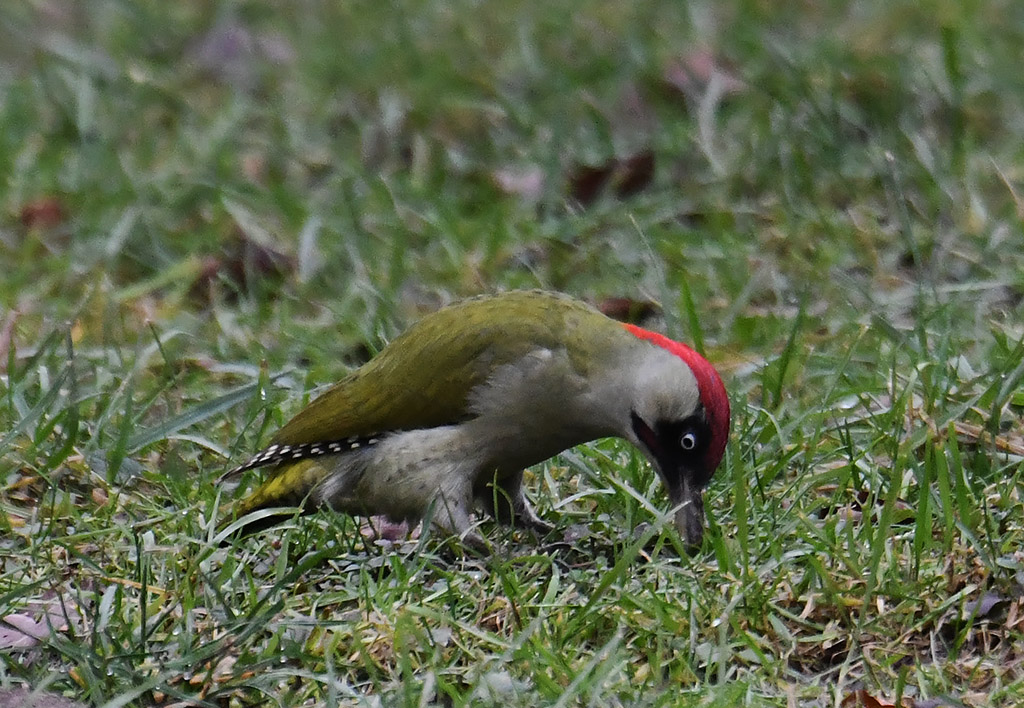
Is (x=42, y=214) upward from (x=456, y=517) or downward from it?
upward

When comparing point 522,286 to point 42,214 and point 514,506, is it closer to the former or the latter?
point 514,506

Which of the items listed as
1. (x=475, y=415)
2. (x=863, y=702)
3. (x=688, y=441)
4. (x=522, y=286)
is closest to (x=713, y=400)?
(x=688, y=441)

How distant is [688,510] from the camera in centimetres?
401

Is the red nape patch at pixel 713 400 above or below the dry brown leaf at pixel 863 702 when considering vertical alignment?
above

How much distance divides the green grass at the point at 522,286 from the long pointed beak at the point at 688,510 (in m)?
0.08

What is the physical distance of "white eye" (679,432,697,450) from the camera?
4.00 m

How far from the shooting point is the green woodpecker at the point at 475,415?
419cm

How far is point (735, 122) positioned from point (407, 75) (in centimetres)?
161

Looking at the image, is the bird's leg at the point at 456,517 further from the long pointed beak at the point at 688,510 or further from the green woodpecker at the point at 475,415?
the long pointed beak at the point at 688,510

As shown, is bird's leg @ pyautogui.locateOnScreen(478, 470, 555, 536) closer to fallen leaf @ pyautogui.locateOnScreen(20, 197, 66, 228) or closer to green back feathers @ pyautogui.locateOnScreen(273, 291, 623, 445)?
green back feathers @ pyautogui.locateOnScreen(273, 291, 623, 445)

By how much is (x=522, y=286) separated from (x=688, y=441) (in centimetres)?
211

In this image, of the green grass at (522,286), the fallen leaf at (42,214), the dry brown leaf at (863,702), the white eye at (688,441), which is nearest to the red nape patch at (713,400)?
the white eye at (688,441)

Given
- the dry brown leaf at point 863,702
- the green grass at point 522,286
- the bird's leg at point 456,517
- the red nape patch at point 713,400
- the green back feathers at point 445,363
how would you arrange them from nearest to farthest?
the dry brown leaf at point 863,702
the green grass at point 522,286
the red nape patch at point 713,400
the bird's leg at point 456,517
the green back feathers at point 445,363

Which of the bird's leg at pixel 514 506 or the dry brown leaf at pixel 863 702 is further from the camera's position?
the bird's leg at pixel 514 506
